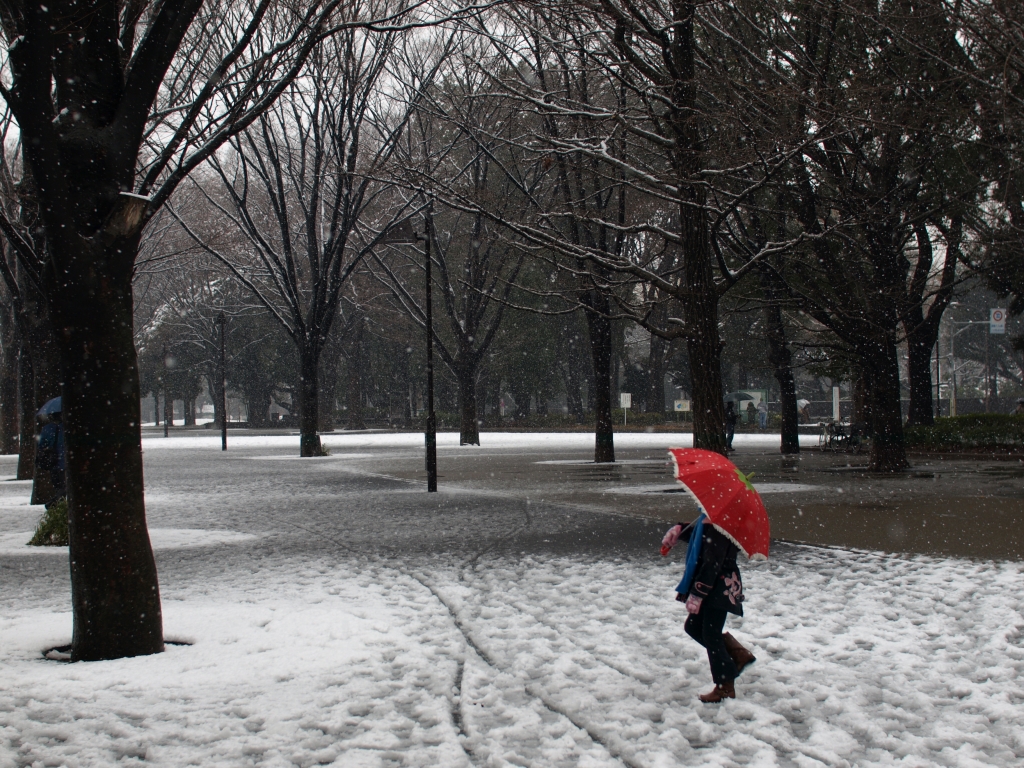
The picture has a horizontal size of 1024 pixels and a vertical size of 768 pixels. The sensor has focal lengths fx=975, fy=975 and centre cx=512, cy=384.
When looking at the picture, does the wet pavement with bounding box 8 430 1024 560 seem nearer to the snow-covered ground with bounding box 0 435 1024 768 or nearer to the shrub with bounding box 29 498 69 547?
the snow-covered ground with bounding box 0 435 1024 768

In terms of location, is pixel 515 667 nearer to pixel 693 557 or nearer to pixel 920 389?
pixel 693 557

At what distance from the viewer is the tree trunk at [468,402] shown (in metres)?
35.9

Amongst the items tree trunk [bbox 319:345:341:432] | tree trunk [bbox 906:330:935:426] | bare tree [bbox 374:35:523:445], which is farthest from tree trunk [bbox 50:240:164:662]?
tree trunk [bbox 319:345:341:432]

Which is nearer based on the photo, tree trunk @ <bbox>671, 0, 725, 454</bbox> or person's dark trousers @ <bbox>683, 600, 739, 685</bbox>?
person's dark trousers @ <bbox>683, 600, 739, 685</bbox>

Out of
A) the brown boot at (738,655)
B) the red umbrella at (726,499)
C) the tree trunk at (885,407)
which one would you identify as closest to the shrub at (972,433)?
the tree trunk at (885,407)

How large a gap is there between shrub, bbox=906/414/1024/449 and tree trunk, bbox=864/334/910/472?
7.18m

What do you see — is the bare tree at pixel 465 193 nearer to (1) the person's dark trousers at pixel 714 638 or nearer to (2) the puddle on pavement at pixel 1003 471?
(2) the puddle on pavement at pixel 1003 471

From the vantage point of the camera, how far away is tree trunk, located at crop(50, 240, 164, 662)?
5.61 meters

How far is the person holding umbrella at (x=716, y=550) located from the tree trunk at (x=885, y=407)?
15.4 m

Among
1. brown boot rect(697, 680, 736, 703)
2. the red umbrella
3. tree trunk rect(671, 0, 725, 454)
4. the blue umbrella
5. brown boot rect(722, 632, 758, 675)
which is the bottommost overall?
brown boot rect(697, 680, 736, 703)

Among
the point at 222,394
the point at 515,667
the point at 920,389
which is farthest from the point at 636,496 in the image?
the point at 222,394

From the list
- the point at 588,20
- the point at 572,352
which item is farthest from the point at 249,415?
the point at 588,20

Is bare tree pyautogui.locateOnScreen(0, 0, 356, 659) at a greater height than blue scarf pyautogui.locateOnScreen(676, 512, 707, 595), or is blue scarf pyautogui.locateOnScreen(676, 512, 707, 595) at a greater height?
bare tree pyautogui.locateOnScreen(0, 0, 356, 659)

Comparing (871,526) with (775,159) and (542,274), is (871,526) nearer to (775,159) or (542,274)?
(775,159)
